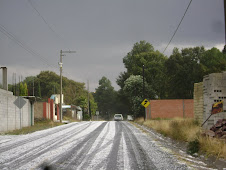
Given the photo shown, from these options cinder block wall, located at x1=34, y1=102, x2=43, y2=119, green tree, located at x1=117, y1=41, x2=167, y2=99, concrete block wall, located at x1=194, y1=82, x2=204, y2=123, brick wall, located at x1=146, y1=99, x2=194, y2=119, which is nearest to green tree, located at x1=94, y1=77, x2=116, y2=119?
green tree, located at x1=117, y1=41, x2=167, y2=99

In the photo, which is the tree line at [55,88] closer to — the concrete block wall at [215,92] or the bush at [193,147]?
the concrete block wall at [215,92]

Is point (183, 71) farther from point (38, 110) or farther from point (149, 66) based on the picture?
point (38, 110)

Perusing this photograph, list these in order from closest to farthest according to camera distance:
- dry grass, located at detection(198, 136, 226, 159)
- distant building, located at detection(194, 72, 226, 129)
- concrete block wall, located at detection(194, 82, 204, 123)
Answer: dry grass, located at detection(198, 136, 226, 159) → distant building, located at detection(194, 72, 226, 129) → concrete block wall, located at detection(194, 82, 204, 123)

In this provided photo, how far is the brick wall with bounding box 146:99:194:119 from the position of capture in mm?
43000

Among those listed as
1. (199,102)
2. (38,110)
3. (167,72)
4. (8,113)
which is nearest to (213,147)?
(199,102)

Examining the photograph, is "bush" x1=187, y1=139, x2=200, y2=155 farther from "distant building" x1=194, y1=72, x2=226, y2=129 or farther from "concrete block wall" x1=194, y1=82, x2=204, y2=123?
"concrete block wall" x1=194, y1=82, x2=204, y2=123

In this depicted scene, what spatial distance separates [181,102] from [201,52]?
52.7 ft

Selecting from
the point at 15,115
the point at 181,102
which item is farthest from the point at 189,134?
the point at 181,102

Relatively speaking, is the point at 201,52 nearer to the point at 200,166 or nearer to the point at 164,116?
the point at 164,116

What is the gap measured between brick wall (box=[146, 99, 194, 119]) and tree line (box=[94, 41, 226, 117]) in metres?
2.76

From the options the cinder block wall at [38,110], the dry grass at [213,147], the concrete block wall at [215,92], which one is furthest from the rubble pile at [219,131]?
the cinder block wall at [38,110]

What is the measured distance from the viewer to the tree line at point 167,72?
2056 inches

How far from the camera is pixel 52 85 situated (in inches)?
3477

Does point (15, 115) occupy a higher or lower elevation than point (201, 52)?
lower
